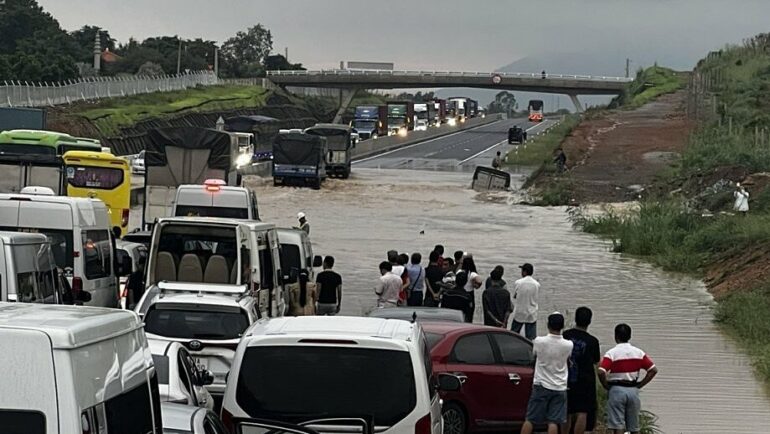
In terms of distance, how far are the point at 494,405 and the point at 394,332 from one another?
534cm

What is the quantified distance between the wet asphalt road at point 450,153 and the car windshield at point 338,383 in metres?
76.2

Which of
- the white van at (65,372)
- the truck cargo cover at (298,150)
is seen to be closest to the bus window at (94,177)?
the white van at (65,372)

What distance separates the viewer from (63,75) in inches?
4107

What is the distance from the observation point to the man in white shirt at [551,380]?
493 inches

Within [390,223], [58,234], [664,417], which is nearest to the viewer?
[664,417]

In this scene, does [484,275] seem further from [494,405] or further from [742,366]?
[494,405]

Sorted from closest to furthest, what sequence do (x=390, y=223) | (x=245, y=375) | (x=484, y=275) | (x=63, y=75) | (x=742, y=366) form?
(x=245, y=375) < (x=742, y=366) < (x=484, y=275) < (x=390, y=223) < (x=63, y=75)

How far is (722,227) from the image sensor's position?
4006cm

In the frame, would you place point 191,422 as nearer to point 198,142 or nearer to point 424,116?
point 198,142

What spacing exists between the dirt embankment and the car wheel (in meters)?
45.1

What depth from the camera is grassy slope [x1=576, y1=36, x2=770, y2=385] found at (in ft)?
89.2

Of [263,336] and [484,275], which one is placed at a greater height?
[263,336]

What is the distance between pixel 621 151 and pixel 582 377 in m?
62.6

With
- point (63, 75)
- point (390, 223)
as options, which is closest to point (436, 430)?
point (390, 223)
